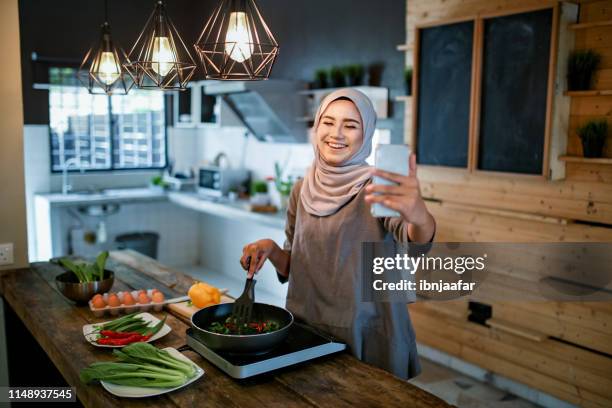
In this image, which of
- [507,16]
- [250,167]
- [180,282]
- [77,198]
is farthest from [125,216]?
[507,16]

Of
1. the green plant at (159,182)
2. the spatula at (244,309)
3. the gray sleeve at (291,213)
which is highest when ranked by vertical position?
the gray sleeve at (291,213)

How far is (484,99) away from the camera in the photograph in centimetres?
370

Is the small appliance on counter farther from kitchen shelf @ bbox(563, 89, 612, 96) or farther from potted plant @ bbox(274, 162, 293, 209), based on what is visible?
kitchen shelf @ bbox(563, 89, 612, 96)

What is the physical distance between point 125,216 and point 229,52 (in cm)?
535

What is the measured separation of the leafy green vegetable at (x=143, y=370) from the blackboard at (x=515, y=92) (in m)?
2.51

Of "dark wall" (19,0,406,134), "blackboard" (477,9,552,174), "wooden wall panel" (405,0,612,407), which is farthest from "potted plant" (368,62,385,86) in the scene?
"blackboard" (477,9,552,174)

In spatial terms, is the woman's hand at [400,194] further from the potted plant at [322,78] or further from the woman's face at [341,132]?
the potted plant at [322,78]

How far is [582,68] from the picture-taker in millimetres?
3213

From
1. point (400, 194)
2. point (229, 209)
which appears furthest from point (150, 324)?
point (229, 209)

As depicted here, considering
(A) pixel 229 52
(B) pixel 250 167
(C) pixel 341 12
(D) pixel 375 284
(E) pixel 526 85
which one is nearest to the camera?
(A) pixel 229 52

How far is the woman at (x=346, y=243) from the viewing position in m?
2.08

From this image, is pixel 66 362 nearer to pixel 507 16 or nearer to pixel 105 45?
pixel 105 45

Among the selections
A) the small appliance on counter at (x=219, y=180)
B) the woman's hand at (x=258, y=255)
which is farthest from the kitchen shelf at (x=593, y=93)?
the small appliance on counter at (x=219, y=180)

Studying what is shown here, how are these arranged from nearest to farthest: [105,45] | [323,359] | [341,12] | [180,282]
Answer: [323,359] < [105,45] < [180,282] < [341,12]
